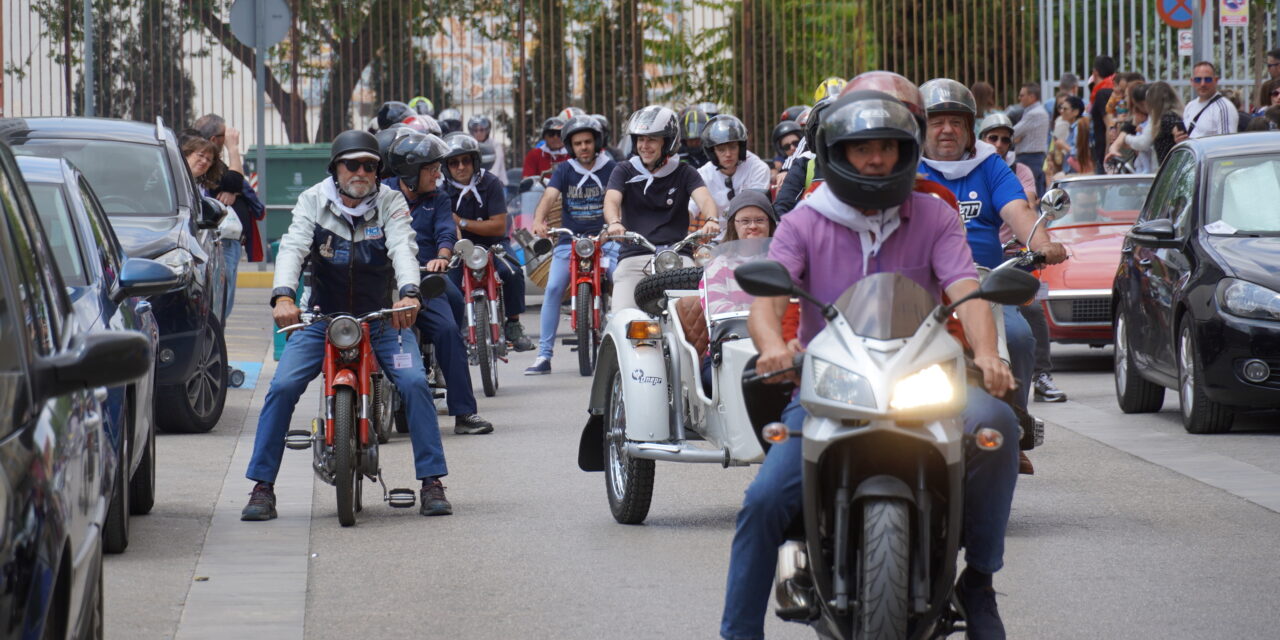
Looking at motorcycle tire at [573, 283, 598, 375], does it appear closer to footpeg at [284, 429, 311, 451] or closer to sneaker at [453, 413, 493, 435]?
sneaker at [453, 413, 493, 435]

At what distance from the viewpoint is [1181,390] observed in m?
11.3

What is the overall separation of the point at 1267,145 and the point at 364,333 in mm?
5757

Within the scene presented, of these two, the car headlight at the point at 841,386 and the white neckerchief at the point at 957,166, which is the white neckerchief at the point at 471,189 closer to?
the white neckerchief at the point at 957,166

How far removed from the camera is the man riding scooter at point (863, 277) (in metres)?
5.09

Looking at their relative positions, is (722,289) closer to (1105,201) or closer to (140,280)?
(140,280)

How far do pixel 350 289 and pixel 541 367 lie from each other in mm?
6491

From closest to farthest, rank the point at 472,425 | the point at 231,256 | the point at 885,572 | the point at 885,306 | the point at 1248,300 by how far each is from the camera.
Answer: the point at 885,572
the point at 885,306
the point at 1248,300
the point at 472,425
the point at 231,256

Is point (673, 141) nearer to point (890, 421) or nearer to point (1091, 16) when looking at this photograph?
point (890, 421)

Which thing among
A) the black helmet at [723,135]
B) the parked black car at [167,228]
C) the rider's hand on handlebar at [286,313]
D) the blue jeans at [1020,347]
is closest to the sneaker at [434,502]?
the rider's hand on handlebar at [286,313]

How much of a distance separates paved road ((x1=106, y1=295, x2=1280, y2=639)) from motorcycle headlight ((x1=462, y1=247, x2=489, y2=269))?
2.68 m

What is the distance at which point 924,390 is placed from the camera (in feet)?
15.7

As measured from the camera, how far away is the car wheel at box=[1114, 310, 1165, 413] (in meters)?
12.2

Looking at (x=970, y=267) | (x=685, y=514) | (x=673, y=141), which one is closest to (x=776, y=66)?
(x=673, y=141)

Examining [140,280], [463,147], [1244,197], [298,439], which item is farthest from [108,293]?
[1244,197]
